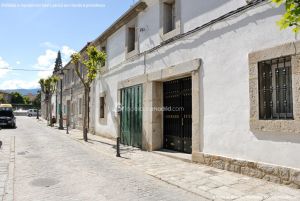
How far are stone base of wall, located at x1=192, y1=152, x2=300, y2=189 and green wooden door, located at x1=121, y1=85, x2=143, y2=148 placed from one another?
4157 millimetres

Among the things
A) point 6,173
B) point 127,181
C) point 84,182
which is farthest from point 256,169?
point 6,173

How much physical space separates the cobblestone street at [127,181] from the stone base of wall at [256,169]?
172 mm

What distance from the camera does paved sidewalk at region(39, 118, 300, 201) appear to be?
5.40 m

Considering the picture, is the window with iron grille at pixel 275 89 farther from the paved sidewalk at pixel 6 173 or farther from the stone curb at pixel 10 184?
the paved sidewalk at pixel 6 173

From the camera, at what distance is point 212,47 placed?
811cm

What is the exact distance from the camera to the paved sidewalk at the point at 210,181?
17.7ft

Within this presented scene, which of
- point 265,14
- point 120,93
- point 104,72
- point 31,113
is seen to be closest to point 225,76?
point 265,14

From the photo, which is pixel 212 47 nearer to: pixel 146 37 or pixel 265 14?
pixel 265 14

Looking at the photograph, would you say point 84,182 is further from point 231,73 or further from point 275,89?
point 275,89

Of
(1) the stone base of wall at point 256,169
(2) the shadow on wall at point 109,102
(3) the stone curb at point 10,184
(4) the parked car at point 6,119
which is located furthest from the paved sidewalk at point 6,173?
(4) the parked car at point 6,119

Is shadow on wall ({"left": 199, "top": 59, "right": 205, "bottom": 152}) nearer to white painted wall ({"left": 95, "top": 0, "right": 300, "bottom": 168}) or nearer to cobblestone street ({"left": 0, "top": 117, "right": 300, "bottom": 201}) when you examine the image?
white painted wall ({"left": 95, "top": 0, "right": 300, "bottom": 168})

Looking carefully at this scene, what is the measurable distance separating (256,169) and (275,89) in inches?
73.2

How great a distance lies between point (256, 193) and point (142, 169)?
11.0 ft

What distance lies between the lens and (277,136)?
6.21 metres
